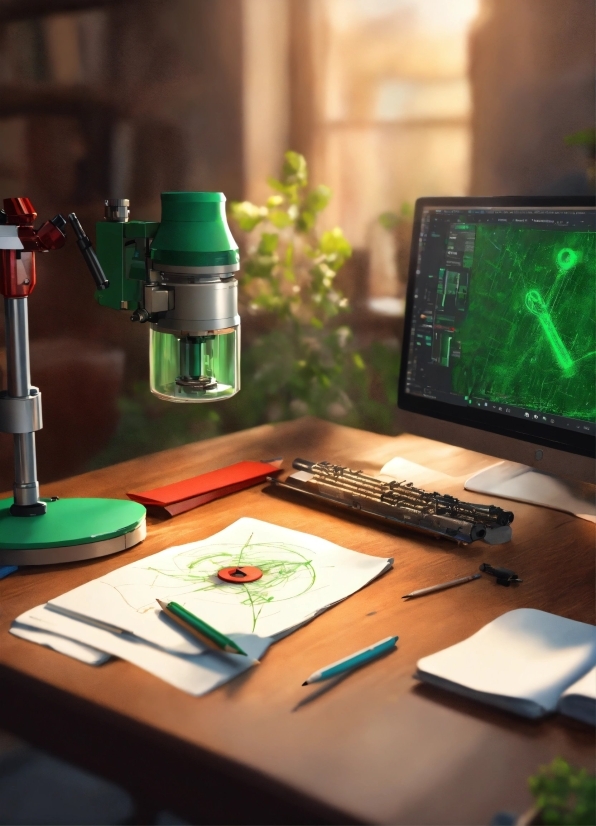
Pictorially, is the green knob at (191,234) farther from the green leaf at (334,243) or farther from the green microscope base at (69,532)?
the green leaf at (334,243)

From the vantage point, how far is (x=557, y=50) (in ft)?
5.81

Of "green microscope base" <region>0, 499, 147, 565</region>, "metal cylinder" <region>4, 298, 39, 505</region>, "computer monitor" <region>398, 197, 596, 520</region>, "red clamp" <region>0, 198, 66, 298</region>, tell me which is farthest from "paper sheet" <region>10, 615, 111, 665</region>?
"computer monitor" <region>398, 197, 596, 520</region>

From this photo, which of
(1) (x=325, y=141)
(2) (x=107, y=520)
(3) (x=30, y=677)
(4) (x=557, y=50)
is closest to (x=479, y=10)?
(4) (x=557, y=50)

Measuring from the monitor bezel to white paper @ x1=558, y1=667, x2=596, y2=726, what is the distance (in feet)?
1.64

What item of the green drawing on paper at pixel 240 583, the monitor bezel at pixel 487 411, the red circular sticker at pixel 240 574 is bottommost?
the green drawing on paper at pixel 240 583

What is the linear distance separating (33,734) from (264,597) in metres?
0.28

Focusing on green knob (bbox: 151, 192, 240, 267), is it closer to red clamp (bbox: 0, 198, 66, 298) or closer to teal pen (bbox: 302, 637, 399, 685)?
red clamp (bbox: 0, 198, 66, 298)

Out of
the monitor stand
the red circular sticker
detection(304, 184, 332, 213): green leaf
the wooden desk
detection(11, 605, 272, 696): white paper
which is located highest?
detection(304, 184, 332, 213): green leaf

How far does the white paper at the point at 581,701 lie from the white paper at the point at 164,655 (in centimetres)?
29

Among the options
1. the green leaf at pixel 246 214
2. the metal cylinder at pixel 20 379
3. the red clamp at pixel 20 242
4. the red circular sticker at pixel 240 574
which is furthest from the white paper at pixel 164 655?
the green leaf at pixel 246 214

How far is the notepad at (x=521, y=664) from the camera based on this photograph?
774mm

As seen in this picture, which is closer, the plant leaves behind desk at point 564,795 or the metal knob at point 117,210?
the plant leaves behind desk at point 564,795

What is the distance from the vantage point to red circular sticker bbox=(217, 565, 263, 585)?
1024 millimetres

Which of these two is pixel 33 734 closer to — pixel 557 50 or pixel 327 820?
pixel 327 820
